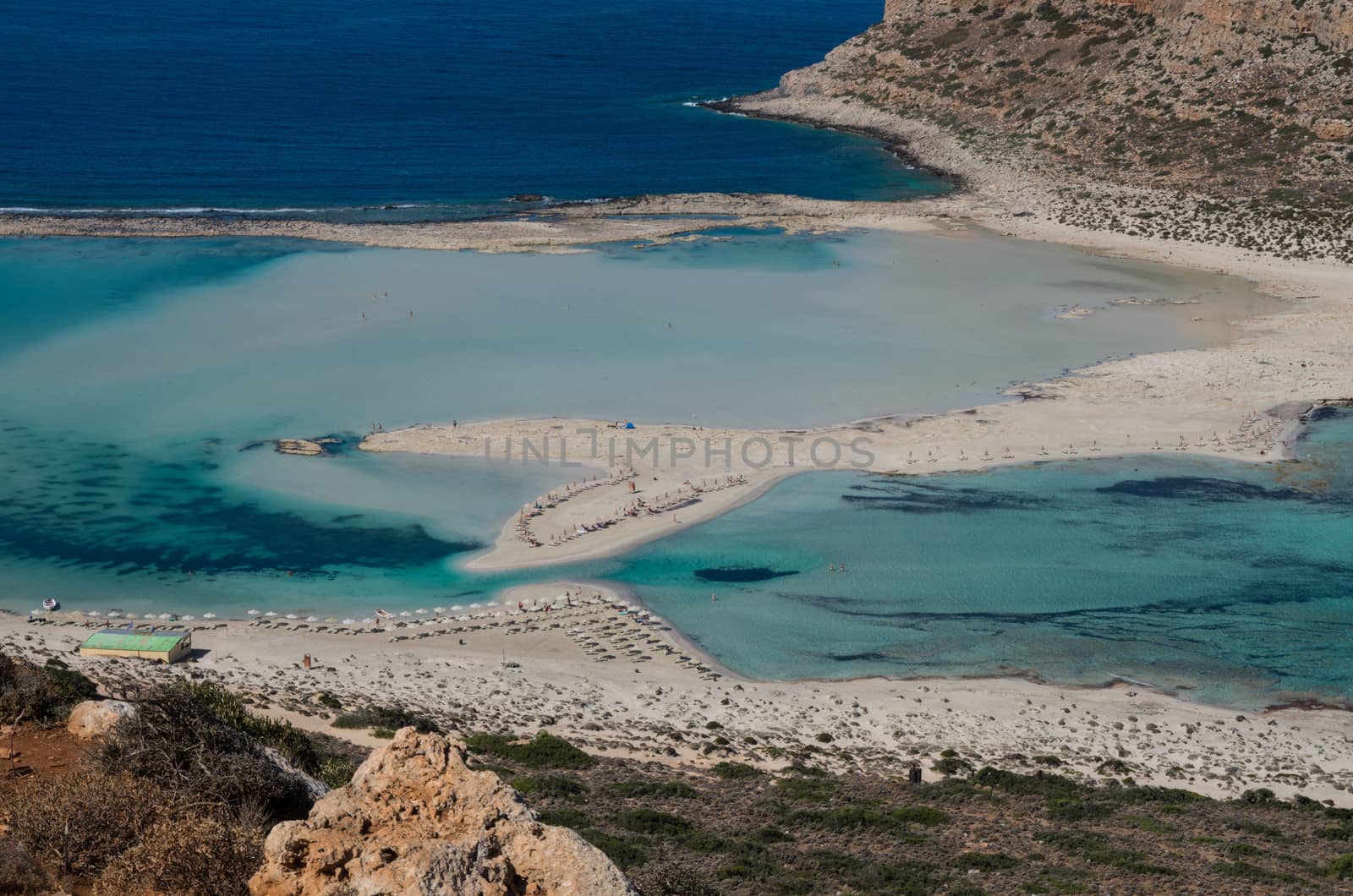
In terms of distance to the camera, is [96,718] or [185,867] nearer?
[185,867]

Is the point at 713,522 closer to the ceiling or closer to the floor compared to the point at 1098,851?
closer to the ceiling

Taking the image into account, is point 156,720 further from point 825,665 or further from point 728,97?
point 728,97

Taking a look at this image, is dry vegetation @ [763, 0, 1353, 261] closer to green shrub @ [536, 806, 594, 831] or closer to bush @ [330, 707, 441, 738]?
bush @ [330, 707, 441, 738]

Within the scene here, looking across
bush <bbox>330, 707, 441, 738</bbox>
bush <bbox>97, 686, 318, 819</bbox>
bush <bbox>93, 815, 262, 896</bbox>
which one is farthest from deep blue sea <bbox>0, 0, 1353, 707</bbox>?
bush <bbox>93, 815, 262, 896</bbox>

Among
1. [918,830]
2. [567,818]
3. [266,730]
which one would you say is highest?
[266,730]

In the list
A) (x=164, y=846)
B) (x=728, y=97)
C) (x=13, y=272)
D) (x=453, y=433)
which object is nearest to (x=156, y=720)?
(x=164, y=846)

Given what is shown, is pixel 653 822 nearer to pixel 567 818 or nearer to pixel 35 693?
pixel 567 818

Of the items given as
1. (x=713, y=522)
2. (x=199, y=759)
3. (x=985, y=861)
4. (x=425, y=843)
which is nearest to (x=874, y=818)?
(x=985, y=861)
